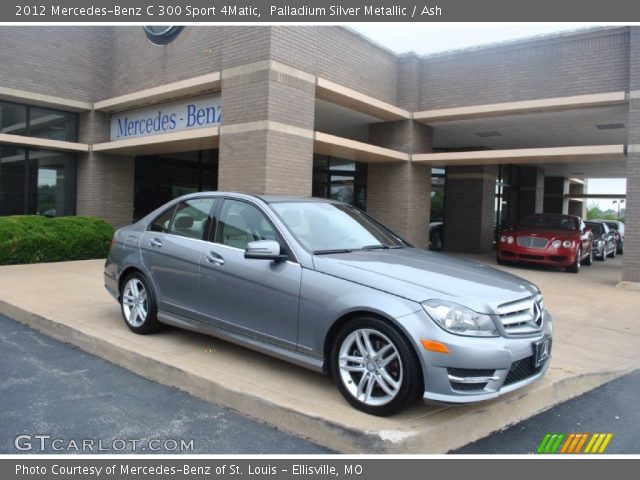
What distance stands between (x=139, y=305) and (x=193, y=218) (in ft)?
3.73

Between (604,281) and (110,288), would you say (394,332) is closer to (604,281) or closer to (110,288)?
(110,288)

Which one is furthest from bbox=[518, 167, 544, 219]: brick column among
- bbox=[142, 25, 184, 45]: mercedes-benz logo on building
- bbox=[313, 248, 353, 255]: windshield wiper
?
bbox=[313, 248, 353, 255]: windshield wiper

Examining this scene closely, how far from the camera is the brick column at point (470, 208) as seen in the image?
738 inches

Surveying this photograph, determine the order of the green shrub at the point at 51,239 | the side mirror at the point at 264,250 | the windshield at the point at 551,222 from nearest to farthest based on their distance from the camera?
the side mirror at the point at 264,250 < the green shrub at the point at 51,239 < the windshield at the point at 551,222

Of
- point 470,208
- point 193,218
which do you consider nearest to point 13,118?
point 193,218

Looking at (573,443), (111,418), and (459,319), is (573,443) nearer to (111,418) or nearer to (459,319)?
(459,319)

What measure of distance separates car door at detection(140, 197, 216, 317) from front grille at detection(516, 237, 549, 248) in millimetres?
10743

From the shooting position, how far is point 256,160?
1071 cm

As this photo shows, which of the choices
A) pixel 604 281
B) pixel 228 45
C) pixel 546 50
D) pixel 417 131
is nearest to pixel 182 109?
pixel 228 45

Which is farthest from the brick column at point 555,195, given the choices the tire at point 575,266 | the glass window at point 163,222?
the glass window at point 163,222

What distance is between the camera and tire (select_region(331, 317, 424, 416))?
11.6 feet

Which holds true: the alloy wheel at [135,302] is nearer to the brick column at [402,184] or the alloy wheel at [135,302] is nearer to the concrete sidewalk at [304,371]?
the concrete sidewalk at [304,371]

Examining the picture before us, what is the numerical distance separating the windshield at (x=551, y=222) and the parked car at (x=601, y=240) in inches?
151

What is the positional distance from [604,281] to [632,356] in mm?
7180
